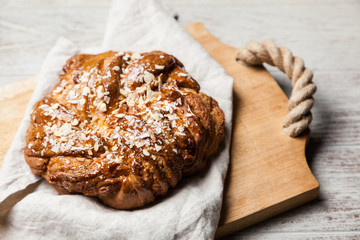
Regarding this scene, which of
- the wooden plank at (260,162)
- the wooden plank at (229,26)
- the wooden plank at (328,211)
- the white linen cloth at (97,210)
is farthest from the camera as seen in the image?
the wooden plank at (229,26)

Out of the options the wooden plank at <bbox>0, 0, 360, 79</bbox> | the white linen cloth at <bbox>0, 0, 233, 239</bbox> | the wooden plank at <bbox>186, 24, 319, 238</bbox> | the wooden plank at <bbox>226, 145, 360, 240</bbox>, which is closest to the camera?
the white linen cloth at <bbox>0, 0, 233, 239</bbox>

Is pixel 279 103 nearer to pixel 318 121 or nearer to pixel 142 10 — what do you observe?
pixel 318 121

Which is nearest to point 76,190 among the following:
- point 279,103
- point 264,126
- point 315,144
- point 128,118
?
point 128,118

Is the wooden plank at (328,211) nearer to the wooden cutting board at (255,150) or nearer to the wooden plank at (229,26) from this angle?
the wooden cutting board at (255,150)

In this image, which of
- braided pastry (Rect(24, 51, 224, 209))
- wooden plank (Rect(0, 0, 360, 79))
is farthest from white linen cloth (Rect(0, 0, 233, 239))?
wooden plank (Rect(0, 0, 360, 79))

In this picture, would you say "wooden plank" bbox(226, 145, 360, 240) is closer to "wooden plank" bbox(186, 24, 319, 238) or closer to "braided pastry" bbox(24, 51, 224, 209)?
"wooden plank" bbox(186, 24, 319, 238)

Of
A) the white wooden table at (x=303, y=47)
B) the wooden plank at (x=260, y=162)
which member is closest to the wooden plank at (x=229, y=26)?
the white wooden table at (x=303, y=47)

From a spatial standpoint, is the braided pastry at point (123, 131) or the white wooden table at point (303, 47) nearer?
the braided pastry at point (123, 131)
